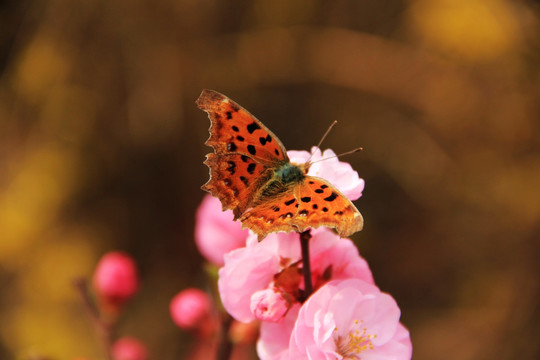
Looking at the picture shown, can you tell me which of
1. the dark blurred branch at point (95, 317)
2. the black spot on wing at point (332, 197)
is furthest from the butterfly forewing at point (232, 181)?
the dark blurred branch at point (95, 317)

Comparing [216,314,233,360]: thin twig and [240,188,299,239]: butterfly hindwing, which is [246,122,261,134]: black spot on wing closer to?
[240,188,299,239]: butterfly hindwing

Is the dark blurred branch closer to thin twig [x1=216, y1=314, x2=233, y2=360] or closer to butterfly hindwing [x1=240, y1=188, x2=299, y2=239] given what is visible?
thin twig [x1=216, y1=314, x2=233, y2=360]

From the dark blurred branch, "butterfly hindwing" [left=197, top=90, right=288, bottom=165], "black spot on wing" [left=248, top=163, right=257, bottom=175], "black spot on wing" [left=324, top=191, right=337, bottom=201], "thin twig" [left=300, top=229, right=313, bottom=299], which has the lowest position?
the dark blurred branch

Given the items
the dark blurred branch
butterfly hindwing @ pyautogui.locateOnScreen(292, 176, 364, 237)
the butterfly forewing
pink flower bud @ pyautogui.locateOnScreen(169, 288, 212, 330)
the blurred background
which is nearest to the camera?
butterfly hindwing @ pyautogui.locateOnScreen(292, 176, 364, 237)

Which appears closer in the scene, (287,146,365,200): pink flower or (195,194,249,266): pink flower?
(287,146,365,200): pink flower

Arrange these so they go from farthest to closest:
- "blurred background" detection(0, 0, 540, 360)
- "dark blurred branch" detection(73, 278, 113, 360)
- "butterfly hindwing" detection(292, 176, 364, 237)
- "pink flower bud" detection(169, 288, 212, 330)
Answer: "blurred background" detection(0, 0, 540, 360), "pink flower bud" detection(169, 288, 212, 330), "dark blurred branch" detection(73, 278, 113, 360), "butterfly hindwing" detection(292, 176, 364, 237)

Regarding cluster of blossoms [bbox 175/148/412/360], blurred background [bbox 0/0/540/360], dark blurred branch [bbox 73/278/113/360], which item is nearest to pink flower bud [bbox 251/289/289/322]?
cluster of blossoms [bbox 175/148/412/360]

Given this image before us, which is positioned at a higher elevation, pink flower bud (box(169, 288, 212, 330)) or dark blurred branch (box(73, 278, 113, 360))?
pink flower bud (box(169, 288, 212, 330))

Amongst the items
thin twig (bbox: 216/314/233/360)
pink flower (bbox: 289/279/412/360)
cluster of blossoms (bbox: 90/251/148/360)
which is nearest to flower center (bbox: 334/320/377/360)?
pink flower (bbox: 289/279/412/360)

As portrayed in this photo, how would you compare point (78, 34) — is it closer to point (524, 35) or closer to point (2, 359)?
point (2, 359)
